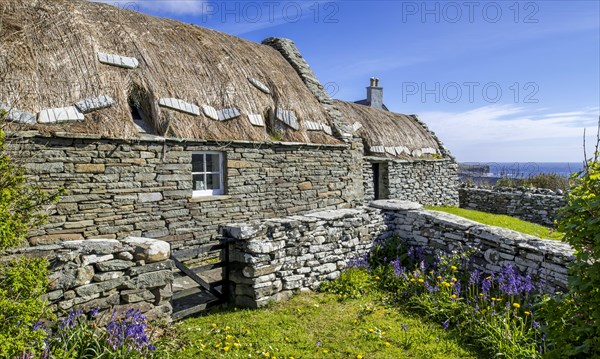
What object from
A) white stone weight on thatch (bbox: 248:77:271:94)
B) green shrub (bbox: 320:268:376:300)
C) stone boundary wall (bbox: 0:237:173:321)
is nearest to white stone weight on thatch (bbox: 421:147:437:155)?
white stone weight on thatch (bbox: 248:77:271:94)

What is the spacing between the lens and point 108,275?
460 centimetres

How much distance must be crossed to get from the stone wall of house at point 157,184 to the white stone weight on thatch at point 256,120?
0.68 m

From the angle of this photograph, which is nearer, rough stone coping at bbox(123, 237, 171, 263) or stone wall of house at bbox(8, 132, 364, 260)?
rough stone coping at bbox(123, 237, 171, 263)

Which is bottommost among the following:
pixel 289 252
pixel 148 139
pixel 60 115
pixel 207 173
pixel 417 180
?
pixel 289 252

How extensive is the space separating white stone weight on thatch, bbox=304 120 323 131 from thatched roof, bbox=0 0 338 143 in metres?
0.12

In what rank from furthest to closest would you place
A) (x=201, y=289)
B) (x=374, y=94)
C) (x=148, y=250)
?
(x=374, y=94) → (x=201, y=289) → (x=148, y=250)

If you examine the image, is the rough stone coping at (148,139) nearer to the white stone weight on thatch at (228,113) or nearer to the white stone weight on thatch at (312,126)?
the white stone weight on thatch at (312,126)

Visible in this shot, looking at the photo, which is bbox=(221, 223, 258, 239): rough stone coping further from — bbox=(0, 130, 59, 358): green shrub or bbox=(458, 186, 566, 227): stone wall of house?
bbox=(458, 186, 566, 227): stone wall of house

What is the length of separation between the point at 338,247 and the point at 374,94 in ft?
58.1

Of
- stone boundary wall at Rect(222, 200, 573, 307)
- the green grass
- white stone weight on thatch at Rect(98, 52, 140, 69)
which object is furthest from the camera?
the green grass

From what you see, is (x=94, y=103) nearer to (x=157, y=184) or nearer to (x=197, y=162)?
(x=157, y=184)

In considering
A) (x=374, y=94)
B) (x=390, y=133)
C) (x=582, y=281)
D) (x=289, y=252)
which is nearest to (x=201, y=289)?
(x=289, y=252)

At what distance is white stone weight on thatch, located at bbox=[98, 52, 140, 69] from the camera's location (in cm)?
846

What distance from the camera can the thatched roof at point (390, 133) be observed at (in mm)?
17344
